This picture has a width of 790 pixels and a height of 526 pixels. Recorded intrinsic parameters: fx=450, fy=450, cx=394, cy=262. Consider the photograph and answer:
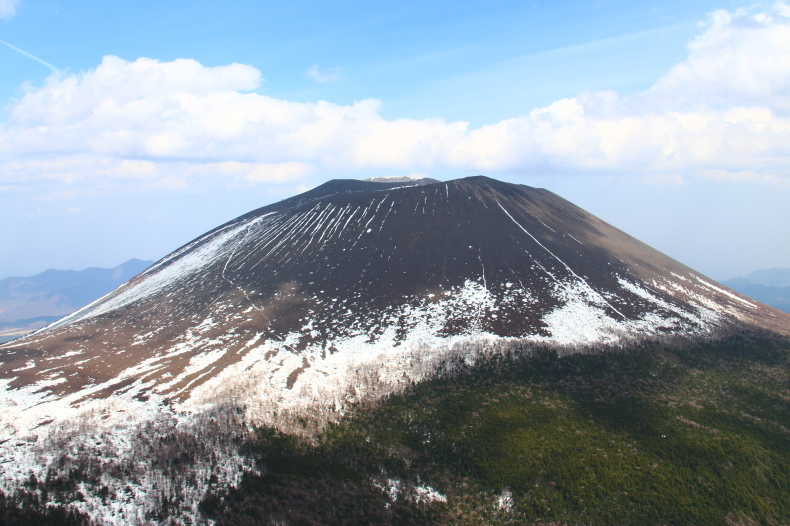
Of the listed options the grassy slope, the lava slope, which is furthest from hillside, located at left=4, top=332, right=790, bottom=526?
the lava slope

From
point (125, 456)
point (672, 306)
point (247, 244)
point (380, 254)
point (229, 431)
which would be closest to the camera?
point (125, 456)

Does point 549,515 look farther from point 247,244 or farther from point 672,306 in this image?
point 247,244

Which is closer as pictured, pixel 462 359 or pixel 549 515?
pixel 549 515

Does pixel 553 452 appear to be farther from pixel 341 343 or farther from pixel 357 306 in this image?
pixel 357 306

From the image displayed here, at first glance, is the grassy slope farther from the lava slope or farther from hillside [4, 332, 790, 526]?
the lava slope

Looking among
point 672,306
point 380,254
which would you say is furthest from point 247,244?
point 672,306

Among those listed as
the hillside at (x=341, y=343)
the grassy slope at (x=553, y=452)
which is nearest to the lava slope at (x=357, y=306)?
the hillside at (x=341, y=343)
